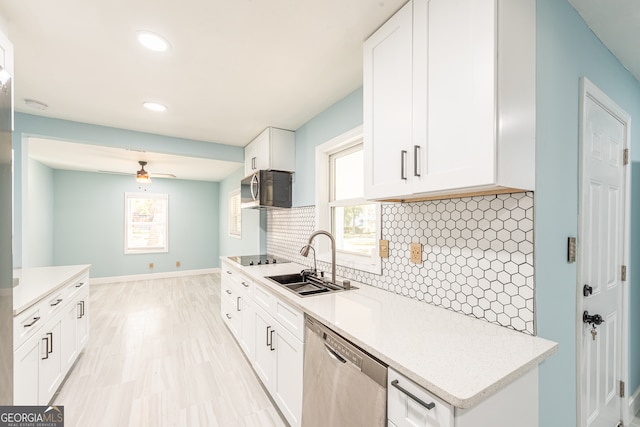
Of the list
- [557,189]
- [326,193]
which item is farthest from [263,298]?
[557,189]

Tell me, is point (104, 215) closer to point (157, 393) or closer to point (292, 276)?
point (157, 393)

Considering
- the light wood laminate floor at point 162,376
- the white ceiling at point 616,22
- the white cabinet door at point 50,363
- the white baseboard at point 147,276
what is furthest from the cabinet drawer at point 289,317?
the white baseboard at point 147,276

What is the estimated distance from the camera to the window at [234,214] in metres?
5.76

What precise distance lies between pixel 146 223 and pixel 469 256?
6897 mm

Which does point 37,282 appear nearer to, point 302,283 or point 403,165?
point 302,283

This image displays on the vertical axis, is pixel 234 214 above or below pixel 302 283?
above

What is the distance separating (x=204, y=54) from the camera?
179cm

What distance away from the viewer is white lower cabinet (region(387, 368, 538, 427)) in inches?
31.9

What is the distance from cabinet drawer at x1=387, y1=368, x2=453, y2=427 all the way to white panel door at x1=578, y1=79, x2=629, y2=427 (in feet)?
3.82

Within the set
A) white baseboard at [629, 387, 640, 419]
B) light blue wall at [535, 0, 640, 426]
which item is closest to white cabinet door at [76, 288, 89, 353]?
light blue wall at [535, 0, 640, 426]

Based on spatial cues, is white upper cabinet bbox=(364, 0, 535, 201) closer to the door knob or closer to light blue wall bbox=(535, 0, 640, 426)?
light blue wall bbox=(535, 0, 640, 426)

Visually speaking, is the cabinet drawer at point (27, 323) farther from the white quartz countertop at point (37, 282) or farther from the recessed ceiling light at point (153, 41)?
the recessed ceiling light at point (153, 41)

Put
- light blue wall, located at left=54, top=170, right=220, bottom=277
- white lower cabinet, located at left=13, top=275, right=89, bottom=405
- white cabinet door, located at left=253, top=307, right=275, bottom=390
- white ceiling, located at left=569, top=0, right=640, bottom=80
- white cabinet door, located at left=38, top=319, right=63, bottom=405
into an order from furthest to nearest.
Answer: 1. light blue wall, located at left=54, top=170, right=220, bottom=277
2. white cabinet door, located at left=253, top=307, right=275, bottom=390
3. white cabinet door, located at left=38, top=319, right=63, bottom=405
4. white lower cabinet, located at left=13, top=275, right=89, bottom=405
5. white ceiling, located at left=569, top=0, right=640, bottom=80

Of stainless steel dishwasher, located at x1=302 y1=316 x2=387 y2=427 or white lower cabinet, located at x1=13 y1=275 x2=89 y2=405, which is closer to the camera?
stainless steel dishwasher, located at x1=302 y1=316 x2=387 y2=427
